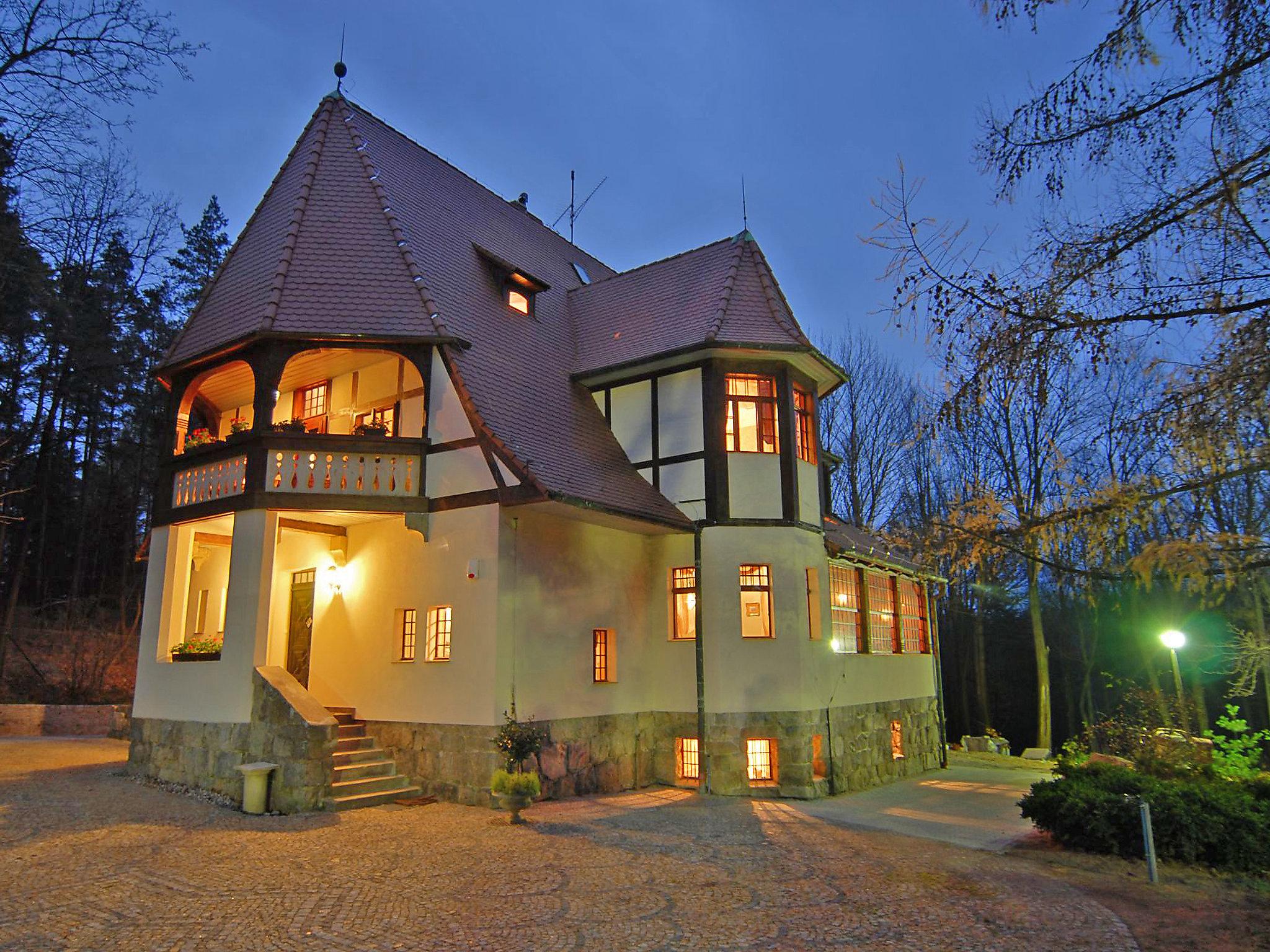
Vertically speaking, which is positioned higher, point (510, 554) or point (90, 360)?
point (90, 360)

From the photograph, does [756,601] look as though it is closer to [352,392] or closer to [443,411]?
[443,411]

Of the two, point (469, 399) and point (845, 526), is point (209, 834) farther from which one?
point (845, 526)

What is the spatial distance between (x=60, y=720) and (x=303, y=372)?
12.3 m

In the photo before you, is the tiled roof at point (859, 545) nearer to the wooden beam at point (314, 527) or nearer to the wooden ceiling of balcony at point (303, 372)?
the wooden ceiling of balcony at point (303, 372)

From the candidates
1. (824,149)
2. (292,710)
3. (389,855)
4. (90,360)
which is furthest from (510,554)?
(90,360)

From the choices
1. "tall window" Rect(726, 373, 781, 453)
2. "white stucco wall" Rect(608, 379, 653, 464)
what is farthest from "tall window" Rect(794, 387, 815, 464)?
"white stucco wall" Rect(608, 379, 653, 464)

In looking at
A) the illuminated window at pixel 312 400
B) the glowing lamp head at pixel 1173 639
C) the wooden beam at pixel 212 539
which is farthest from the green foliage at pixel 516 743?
the glowing lamp head at pixel 1173 639

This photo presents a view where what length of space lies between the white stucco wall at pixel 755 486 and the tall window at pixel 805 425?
93 centimetres

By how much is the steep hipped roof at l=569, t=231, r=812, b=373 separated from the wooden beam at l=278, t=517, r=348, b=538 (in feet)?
16.4

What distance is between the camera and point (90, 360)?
2220cm

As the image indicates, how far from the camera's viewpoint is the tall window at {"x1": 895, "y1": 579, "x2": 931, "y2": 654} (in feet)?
58.5

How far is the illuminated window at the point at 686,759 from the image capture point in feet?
43.1

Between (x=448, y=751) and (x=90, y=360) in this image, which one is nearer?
(x=448, y=751)

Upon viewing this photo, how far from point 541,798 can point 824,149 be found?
30.5ft
